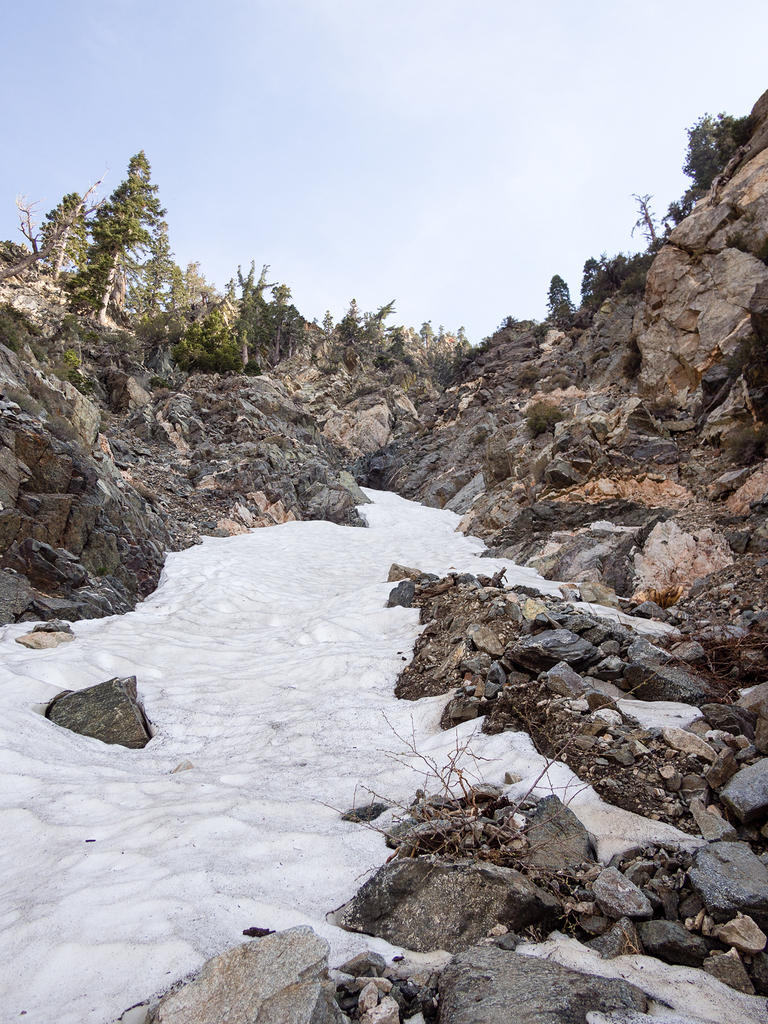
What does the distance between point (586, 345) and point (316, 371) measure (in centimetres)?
2402

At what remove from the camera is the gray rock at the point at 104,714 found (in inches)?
185

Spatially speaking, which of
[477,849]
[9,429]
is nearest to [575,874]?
[477,849]

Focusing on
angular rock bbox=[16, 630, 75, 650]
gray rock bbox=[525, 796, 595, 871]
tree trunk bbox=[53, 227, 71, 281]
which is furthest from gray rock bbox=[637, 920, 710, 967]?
tree trunk bbox=[53, 227, 71, 281]

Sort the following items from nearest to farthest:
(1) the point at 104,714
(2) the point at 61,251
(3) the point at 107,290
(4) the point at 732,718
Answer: (4) the point at 732,718 < (1) the point at 104,714 < (2) the point at 61,251 < (3) the point at 107,290

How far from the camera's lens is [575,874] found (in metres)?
2.45

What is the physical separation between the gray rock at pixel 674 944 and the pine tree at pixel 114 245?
38965 mm

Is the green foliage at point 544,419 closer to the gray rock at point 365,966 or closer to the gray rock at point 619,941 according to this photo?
the gray rock at point 619,941

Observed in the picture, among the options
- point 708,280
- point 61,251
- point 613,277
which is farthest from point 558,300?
point 61,251

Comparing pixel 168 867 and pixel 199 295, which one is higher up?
pixel 199 295

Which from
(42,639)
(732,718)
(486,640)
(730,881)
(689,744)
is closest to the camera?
(730,881)

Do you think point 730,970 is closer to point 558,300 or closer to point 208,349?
point 208,349

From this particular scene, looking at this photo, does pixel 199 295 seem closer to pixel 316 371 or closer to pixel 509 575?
pixel 316 371

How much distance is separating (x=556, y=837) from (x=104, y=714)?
14.2ft

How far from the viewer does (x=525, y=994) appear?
1742 mm
